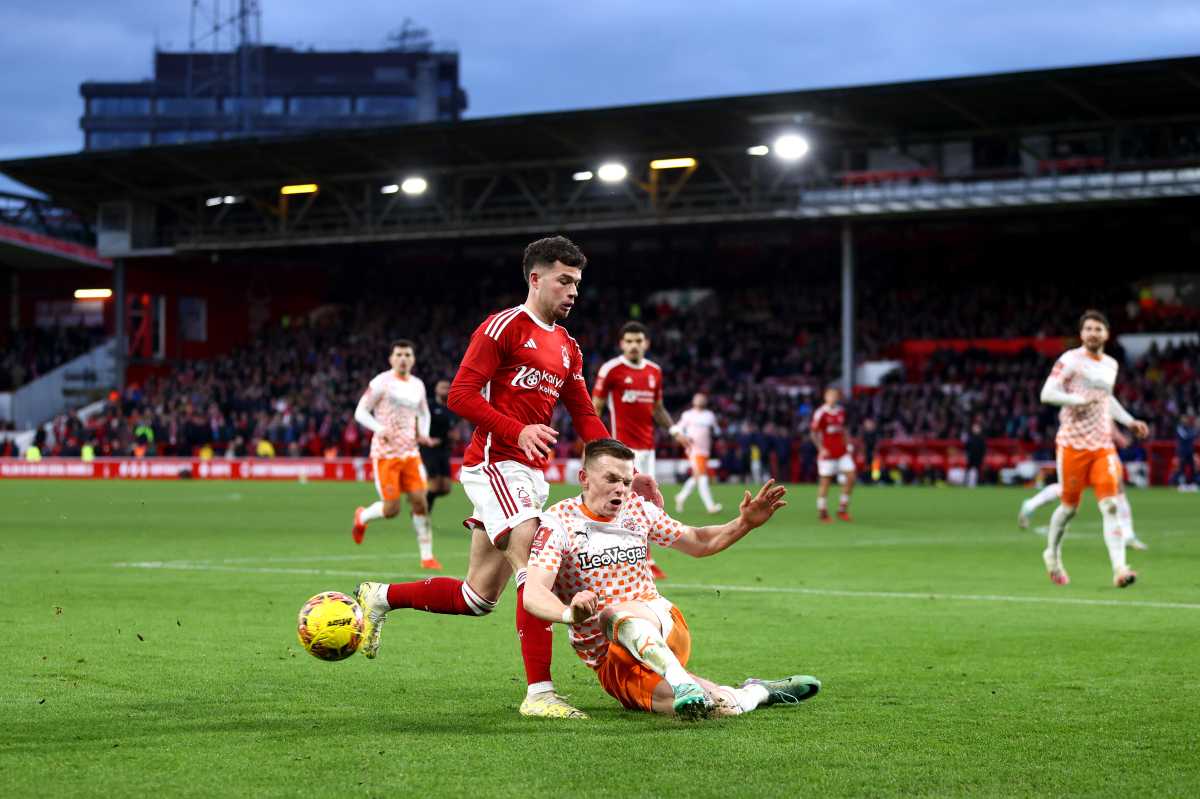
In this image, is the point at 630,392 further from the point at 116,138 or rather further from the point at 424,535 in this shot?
the point at 116,138

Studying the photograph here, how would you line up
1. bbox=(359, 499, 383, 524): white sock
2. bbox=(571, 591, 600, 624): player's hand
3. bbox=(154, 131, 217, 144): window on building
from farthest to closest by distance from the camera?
bbox=(154, 131, 217, 144): window on building, bbox=(359, 499, 383, 524): white sock, bbox=(571, 591, 600, 624): player's hand

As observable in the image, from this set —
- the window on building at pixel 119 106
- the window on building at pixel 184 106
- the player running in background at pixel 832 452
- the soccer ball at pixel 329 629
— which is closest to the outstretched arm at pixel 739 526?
the soccer ball at pixel 329 629

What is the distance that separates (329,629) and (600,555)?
Result: 4.66 feet

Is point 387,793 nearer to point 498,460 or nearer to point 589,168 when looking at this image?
point 498,460

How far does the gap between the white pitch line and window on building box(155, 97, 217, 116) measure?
367 feet

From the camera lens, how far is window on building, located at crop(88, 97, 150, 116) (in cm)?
12550

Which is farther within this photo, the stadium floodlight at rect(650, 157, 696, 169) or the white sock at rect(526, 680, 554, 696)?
the stadium floodlight at rect(650, 157, 696, 169)

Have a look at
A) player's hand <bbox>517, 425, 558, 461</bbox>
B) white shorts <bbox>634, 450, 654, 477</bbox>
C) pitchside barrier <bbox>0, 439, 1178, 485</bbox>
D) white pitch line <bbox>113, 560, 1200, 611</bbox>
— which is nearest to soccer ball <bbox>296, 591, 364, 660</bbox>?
player's hand <bbox>517, 425, 558, 461</bbox>

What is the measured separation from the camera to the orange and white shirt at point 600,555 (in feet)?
22.6

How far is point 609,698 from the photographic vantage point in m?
7.44

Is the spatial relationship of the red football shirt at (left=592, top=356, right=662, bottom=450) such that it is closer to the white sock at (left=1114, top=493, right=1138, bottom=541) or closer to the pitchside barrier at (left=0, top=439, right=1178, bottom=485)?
the white sock at (left=1114, top=493, right=1138, bottom=541)

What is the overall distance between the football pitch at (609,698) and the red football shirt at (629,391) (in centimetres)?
158

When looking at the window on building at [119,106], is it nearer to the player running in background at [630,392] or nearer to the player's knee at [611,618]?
the player running in background at [630,392]

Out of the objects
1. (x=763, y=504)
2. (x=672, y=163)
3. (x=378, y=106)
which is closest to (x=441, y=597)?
(x=763, y=504)
